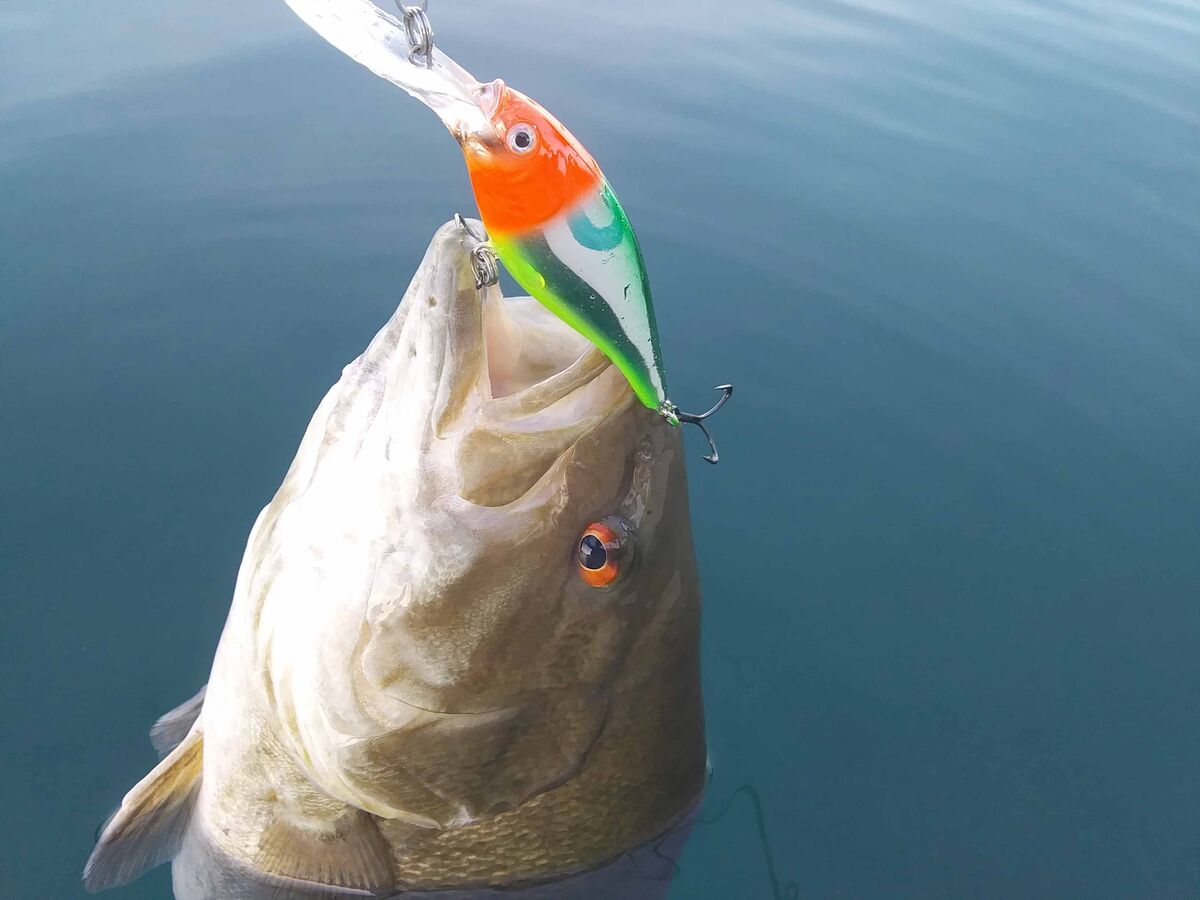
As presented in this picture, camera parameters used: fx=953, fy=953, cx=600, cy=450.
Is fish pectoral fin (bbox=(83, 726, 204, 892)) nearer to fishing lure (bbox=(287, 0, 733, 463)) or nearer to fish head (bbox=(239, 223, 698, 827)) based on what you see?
fish head (bbox=(239, 223, 698, 827))

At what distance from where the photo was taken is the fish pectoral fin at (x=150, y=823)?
2176 mm

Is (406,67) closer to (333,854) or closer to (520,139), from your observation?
(520,139)

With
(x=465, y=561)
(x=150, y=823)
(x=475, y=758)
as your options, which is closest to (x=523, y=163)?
(x=465, y=561)

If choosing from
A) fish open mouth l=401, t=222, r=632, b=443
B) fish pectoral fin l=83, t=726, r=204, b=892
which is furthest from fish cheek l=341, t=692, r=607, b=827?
fish pectoral fin l=83, t=726, r=204, b=892

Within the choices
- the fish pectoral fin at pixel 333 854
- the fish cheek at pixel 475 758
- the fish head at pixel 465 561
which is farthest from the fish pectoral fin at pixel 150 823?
the fish cheek at pixel 475 758

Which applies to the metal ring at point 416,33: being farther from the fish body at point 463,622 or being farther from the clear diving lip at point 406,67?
the fish body at point 463,622

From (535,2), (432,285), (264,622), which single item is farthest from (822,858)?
(535,2)

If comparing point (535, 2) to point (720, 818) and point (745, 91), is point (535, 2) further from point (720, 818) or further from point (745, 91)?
point (720, 818)

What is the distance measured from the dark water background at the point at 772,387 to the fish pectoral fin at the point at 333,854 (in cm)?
99

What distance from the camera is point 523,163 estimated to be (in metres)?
1.29

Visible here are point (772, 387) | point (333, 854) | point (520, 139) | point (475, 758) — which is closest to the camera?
point (520, 139)

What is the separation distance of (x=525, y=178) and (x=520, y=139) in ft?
0.17

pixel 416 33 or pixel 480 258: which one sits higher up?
pixel 416 33

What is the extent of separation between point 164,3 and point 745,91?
4.30 metres
